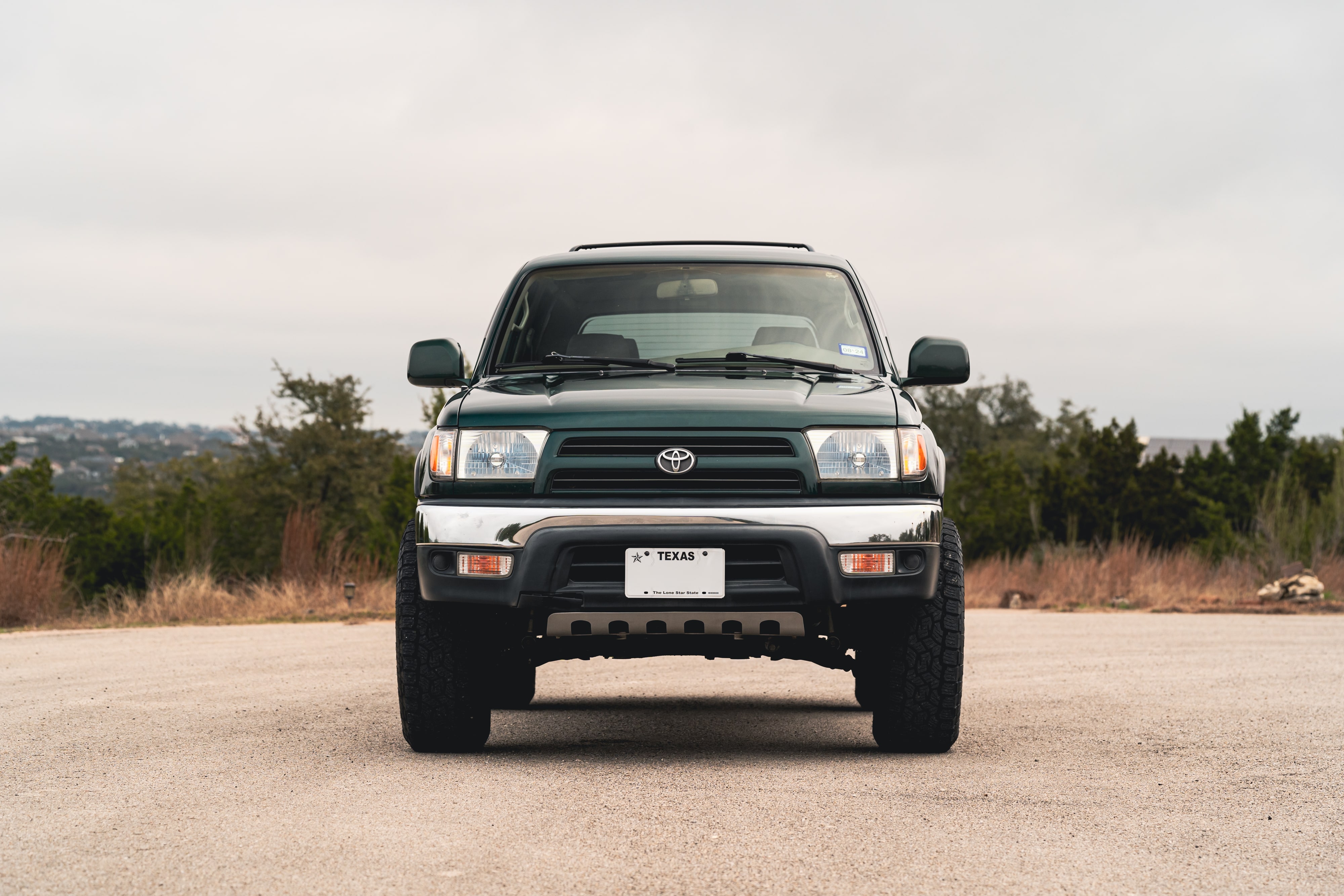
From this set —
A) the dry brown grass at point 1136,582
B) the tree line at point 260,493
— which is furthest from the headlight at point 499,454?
the tree line at point 260,493

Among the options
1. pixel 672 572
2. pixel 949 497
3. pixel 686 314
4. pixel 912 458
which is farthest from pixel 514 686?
pixel 949 497

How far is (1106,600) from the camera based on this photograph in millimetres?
16266

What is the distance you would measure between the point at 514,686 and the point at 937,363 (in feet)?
8.85

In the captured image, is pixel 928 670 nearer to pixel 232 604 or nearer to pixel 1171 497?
pixel 232 604

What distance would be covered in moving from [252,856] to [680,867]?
116 cm

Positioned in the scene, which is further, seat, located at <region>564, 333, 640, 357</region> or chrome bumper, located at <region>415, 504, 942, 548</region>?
seat, located at <region>564, 333, 640, 357</region>

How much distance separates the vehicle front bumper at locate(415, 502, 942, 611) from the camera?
15.0 ft

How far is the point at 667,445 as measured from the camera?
4.73m

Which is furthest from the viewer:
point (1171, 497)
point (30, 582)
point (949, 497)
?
point (949, 497)

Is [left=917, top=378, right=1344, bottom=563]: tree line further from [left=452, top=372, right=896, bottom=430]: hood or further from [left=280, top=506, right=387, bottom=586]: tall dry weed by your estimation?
[left=452, top=372, right=896, bottom=430]: hood

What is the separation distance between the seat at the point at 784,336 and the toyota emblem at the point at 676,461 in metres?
1.24

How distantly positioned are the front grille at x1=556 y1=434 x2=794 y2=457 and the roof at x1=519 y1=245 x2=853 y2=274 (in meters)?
1.62

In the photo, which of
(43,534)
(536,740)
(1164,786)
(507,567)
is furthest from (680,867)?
(43,534)

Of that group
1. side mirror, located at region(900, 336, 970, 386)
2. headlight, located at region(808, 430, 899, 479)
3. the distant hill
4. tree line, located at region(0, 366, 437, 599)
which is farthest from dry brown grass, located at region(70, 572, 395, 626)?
the distant hill
